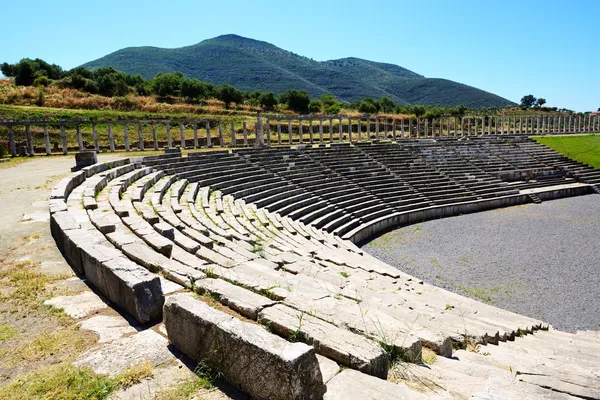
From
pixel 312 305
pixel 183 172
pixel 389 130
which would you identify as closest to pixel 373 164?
pixel 183 172

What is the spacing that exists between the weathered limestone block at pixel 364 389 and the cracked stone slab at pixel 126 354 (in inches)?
64.2

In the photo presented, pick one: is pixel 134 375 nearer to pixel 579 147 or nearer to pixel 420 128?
pixel 579 147

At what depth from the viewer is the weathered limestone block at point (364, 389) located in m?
3.02

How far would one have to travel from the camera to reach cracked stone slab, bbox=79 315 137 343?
4.43 m

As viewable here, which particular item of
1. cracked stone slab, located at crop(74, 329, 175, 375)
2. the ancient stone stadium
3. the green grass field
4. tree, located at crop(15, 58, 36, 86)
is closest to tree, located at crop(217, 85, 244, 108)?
tree, located at crop(15, 58, 36, 86)

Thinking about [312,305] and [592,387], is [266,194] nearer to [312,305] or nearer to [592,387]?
[312,305]

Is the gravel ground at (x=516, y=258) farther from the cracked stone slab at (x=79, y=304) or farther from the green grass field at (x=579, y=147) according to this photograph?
the green grass field at (x=579, y=147)

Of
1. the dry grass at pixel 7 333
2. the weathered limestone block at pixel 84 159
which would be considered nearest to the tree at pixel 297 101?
the weathered limestone block at pixel 84 159

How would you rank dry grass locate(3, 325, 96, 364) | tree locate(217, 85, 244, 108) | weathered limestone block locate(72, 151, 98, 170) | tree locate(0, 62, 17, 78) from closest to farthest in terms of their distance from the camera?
1. dry grass locate(3, 325, 96, 364)
2. weathered limestone block locate(72, 151, 98, 170)
3. tree locate(217, 85, 244, 108)
4. tree locate(0, 62, 17, 78)

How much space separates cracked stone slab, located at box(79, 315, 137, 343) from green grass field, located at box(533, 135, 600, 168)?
1572 inches

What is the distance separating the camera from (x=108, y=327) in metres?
4.62

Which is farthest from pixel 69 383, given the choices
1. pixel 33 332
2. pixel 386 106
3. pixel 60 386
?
pixel 386 106

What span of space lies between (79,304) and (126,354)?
1.67 meters

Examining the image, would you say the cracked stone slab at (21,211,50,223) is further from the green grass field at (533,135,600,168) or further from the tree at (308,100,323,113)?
the tree at (308,100,323,113)
